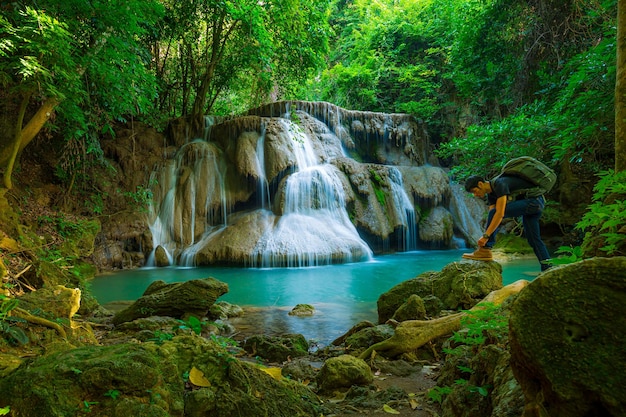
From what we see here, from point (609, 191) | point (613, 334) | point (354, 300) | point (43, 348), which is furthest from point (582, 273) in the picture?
point (354, 300)

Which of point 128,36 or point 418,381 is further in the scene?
point 128,36

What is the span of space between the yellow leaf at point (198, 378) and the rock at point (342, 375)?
1237 mm

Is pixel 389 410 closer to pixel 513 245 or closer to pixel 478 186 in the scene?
pixel 478 186

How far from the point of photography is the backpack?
4449 millimetres

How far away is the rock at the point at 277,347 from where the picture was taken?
4066 mm

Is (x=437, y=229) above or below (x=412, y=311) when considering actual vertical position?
above

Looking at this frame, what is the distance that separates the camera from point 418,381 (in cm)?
317

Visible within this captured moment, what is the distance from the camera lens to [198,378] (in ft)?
6.80

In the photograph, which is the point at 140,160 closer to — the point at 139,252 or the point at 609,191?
the point at 139,252

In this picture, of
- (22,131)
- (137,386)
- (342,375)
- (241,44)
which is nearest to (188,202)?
(241,44)

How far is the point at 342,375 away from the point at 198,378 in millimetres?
1322

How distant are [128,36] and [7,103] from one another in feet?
10.3

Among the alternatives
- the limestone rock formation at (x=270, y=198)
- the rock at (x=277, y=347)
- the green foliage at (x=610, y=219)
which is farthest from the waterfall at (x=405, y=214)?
the green foliage at (x=610, y=219)

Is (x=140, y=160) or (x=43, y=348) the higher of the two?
(x=140, y=160)
